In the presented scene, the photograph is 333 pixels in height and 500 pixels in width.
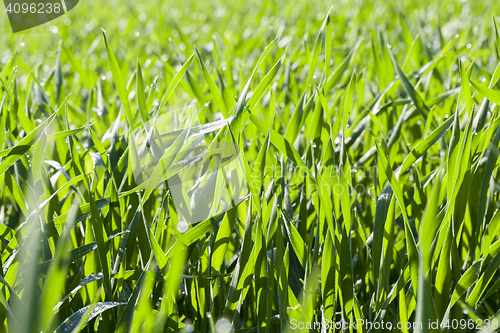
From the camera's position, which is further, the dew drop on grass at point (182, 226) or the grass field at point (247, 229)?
the dew drop on grass at point (182, 226)

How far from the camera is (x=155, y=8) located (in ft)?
9.29

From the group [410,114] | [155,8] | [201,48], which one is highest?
[155,8]

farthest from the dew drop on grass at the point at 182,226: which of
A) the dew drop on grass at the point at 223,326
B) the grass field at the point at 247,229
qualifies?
the dew drop on grass at the point at 223,326

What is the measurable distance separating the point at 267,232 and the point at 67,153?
17.5 inches

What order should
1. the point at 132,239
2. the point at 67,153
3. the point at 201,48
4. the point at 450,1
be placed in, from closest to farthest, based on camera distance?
the point at 132,239 → the point at 67,153 → the point at 201,48 → the point at 450,1

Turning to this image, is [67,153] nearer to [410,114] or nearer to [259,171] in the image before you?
[259,171]

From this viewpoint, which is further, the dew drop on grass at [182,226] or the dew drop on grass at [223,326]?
the dew drop on grass at [182,226]

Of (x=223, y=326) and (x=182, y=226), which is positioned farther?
(x=182, y=226)

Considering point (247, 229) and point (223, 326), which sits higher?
point (247, 229)

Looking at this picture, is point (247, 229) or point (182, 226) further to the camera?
point (182, 226)

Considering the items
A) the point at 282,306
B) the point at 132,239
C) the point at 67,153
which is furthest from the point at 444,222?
the point at 67,153

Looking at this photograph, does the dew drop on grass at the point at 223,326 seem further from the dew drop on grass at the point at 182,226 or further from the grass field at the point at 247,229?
the dew drop on grass at the point at 182,226

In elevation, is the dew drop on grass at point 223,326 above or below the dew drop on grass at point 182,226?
below

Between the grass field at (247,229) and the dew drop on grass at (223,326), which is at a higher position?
the grass field at (247,229)
